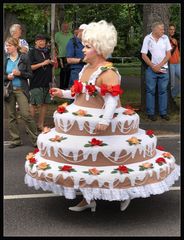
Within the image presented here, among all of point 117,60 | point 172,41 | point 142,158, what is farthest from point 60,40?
point 117,60

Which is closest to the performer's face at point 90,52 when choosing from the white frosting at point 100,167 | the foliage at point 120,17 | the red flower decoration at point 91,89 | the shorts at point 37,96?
the white frosting at point 100,167

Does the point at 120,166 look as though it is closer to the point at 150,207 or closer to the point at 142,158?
the point at 142,158

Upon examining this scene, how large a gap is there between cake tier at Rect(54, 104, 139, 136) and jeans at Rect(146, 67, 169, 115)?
536cm

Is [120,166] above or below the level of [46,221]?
above

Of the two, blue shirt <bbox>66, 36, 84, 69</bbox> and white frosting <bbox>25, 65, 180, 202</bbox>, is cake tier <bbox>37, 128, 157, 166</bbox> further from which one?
blue shirt <bbox>66, 36, 84, 69</bbox>

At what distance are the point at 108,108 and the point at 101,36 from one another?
2.35 ft

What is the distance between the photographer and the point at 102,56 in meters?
4.98

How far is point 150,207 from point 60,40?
7.13 m

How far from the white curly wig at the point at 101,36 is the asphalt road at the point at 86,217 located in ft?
5.36

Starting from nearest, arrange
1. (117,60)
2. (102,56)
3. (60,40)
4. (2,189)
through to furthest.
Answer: (102,56) → (2,189) → (60,40) → (117,60)

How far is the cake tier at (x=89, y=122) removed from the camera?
15.6ft

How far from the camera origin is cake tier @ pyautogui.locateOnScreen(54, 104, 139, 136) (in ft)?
15.6

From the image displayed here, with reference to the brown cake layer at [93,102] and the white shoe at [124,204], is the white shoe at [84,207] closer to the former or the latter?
the white shoe at [124,204]

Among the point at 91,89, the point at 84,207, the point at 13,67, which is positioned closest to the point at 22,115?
the point at 13,67
